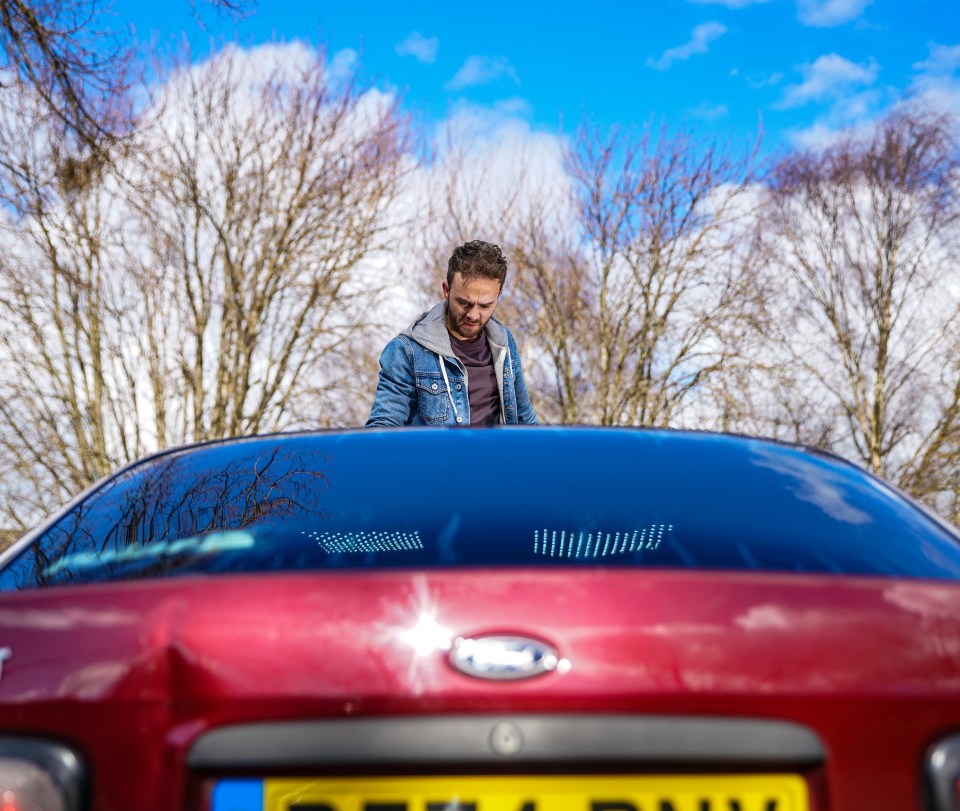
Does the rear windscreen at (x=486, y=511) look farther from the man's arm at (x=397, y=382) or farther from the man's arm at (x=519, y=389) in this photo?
the man's arm at (x=519, y=389)

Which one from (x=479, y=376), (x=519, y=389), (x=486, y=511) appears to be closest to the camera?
(x=486, y=511)

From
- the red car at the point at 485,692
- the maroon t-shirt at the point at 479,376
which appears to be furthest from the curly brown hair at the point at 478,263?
the red car at the point at 485,692

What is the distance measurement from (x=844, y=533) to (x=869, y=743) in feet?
1.87

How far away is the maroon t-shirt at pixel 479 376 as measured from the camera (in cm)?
470

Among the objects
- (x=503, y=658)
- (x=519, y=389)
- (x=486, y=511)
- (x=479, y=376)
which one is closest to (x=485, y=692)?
(x=503, y=658)

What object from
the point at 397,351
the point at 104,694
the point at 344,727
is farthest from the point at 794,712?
the point at 397,351

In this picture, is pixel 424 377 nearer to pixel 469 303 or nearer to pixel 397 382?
pixel 397 382

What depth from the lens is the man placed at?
4582 millimetres

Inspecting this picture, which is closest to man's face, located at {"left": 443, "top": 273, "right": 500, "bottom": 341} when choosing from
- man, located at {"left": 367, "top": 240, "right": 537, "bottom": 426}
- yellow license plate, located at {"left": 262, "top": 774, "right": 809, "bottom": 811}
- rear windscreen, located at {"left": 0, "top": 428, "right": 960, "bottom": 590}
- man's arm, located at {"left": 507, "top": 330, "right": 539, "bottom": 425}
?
man, located at {"left": 367, "top": 240, "right": 537, "bottom": 426}

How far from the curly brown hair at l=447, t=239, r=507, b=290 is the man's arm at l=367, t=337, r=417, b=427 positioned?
13.8 inches

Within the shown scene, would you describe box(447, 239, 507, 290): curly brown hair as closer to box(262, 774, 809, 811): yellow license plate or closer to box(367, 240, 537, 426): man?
box(367, 240, 537, 426): man

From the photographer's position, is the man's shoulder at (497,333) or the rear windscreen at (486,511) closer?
the rear windscreen at (486,511)

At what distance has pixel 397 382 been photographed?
15.2 ft

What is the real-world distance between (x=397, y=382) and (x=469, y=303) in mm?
442
